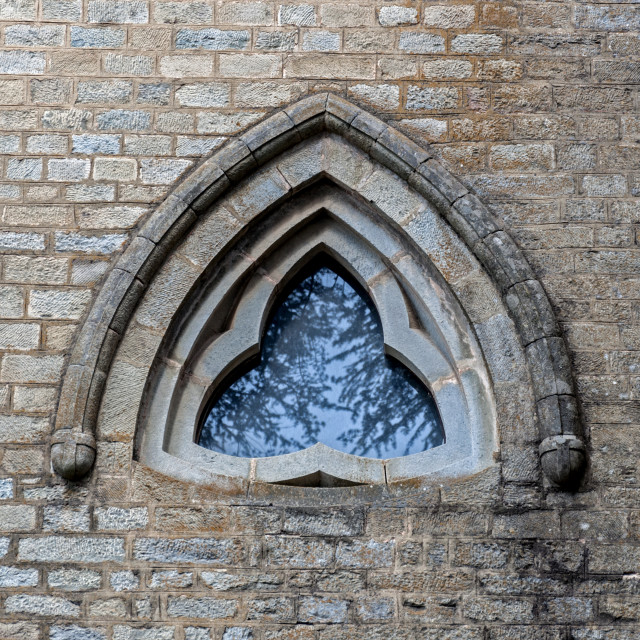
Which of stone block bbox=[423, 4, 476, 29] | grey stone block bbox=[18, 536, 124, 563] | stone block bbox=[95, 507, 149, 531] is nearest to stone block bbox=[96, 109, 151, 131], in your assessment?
stone block bbox=[423, 4, 476, 29]

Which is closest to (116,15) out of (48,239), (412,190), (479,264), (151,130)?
(151,130)

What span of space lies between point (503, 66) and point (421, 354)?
4.71 feet

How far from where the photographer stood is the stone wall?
4.30 m

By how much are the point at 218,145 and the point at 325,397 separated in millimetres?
1267

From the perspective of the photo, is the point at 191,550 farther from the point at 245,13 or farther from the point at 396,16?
the point at 396,16

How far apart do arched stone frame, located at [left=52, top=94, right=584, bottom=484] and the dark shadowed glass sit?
1.51 ft

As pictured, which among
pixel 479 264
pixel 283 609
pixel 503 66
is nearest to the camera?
pixel 283 609

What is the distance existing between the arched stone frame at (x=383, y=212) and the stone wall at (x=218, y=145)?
10 cm

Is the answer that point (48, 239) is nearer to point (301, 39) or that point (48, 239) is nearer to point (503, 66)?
point (301, 39)

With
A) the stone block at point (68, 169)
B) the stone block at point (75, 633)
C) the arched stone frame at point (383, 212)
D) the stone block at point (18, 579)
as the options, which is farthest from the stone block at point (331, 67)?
the stone block at point (75, 633)

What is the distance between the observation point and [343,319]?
16.6ft

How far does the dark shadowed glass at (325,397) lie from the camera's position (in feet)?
15.9

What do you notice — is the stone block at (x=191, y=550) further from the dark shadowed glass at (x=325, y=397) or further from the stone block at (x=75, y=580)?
the dark shadowed glass at (x=325, y=397)

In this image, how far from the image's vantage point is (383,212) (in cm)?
491
